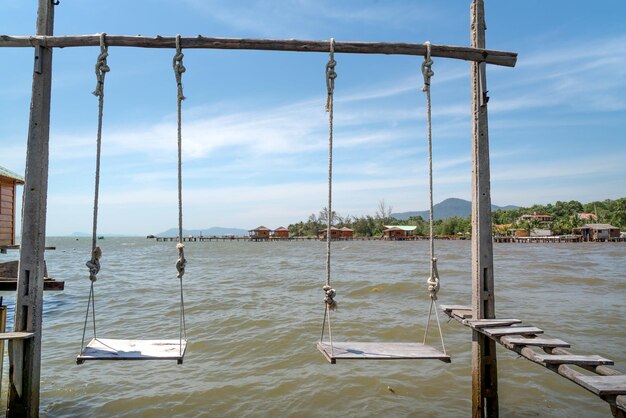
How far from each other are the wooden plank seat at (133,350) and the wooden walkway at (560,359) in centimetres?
291

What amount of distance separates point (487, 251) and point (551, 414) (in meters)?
2.56

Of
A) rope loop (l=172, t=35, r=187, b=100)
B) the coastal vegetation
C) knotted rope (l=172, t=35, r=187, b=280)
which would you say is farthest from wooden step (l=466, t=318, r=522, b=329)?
the coastal vegetation

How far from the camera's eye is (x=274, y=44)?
4367 millimetres

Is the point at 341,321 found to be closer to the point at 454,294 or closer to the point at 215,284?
the point at 454,294

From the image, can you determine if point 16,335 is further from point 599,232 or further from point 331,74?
point 599,232

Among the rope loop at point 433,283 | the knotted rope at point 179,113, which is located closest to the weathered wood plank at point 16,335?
the knotted rope at point 179,113

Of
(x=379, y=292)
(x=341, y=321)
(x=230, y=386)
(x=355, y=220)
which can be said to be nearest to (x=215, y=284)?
(x=379, y=292)

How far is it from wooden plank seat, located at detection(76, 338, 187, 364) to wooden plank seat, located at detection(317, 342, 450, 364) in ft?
4.63

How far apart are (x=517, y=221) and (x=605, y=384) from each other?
392ft

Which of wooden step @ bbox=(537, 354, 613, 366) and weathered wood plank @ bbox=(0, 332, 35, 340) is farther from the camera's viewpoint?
weathered wood plank @ bbox=(0, 332, 35, 340)

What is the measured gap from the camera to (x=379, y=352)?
399 cm

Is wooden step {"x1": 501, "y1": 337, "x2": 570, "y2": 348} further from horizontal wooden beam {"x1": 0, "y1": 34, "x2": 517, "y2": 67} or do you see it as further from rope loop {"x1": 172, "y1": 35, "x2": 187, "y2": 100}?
rope loop {"x1": 172, "y1": 35, "x2": 187, "y2": 100}

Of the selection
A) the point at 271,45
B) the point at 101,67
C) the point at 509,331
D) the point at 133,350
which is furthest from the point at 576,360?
the point at 101,67

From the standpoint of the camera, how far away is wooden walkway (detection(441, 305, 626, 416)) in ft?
8.36
